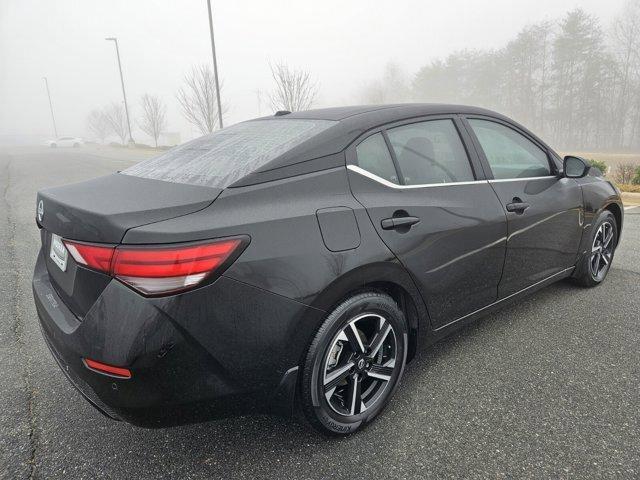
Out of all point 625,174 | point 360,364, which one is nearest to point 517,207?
point 360,364

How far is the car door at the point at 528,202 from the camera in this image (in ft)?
9.13

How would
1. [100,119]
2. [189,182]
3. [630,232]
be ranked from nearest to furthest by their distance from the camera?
[189,182], [630,232], [100,119]

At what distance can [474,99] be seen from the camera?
→ 60.5 m

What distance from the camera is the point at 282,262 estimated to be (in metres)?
1.74

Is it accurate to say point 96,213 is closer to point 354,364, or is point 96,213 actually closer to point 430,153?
point 354,364

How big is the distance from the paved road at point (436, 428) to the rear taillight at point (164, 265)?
920 millimetres

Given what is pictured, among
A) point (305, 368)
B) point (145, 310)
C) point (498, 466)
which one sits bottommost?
point (498, 466)

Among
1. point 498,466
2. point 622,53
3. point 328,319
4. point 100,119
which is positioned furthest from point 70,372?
point 100,119

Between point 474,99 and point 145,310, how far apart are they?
215ft

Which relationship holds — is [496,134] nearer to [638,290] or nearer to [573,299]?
[573,299]

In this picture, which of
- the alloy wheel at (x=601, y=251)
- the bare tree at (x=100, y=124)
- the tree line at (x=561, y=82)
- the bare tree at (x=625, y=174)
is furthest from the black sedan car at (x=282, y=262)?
the bare tree at (x=100, y=124)

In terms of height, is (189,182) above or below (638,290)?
above

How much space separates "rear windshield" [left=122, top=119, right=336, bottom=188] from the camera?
6.55 ft

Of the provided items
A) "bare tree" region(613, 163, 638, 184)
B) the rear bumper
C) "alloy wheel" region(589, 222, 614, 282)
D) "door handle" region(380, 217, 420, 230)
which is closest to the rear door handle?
"door handle" region(380, 217, 420, 230)
